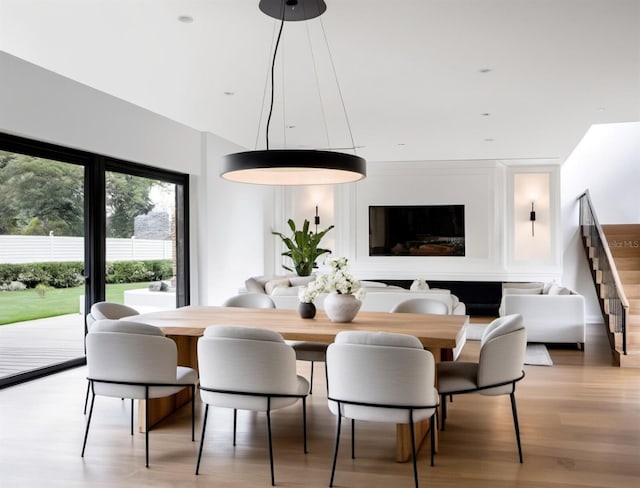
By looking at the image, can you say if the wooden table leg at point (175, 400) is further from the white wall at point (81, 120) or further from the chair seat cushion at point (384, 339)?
the white wall at point (81, 120)

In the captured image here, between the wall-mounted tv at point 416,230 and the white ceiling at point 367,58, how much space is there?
10.2 feet

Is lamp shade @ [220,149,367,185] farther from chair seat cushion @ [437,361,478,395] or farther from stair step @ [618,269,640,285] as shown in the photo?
stair step @ [618,269,640,285]

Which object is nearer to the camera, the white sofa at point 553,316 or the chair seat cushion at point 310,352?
the chair seat cushion at point 310,352

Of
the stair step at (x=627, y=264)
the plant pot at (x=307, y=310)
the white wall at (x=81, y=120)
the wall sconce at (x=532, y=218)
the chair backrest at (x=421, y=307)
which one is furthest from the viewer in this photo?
the wall sconce at (x=532, y=218)

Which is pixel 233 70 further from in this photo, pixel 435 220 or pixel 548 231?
pixel 548 231

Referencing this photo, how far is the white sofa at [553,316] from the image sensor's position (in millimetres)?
6648

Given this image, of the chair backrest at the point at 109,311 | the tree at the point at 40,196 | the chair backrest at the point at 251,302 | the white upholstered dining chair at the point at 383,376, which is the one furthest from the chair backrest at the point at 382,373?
the tree at the point at 40,196

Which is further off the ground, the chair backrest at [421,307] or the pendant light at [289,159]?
the pendant light at [289,159]

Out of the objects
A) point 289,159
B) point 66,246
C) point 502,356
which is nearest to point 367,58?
point 289,159

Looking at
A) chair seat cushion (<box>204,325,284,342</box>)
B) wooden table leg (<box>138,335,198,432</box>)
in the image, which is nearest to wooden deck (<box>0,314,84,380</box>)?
wooden table leg (<box>138,335,198,432</box>)

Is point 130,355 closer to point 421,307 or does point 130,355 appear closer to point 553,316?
point 421,307

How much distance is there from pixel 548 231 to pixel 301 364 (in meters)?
5.88

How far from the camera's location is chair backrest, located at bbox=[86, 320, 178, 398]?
10.6 ft

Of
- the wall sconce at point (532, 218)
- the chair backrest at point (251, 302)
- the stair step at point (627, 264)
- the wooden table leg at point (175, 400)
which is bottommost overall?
the wooden table leg at point (175, 400)
